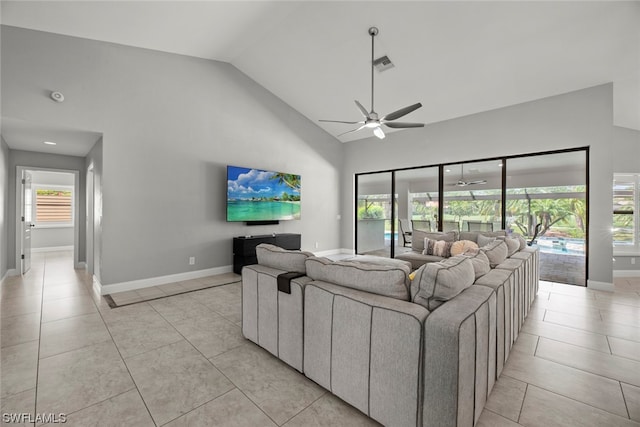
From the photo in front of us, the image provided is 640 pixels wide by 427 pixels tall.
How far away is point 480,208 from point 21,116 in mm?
7528

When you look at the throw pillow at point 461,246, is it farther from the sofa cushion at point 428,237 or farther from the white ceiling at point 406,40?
the white ceiling at point 406,40

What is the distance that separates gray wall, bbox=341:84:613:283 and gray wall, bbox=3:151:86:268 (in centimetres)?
674

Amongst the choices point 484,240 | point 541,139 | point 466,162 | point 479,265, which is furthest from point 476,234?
point 479,265

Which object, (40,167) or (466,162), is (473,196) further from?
(40,167)

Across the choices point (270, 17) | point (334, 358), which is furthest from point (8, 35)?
point (334, 358)

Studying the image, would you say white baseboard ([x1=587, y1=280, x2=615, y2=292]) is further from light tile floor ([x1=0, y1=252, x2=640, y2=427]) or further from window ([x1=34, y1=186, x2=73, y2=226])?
window ([x1=34, y1=186, x2=73, y2=226])

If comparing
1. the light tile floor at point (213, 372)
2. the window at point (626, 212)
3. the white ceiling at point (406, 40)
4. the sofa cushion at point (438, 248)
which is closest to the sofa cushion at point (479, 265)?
the light tile floor at point (213, 372)

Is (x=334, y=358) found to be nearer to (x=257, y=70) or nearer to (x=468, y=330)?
(x=468, y=330)

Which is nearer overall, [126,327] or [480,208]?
[126,327]

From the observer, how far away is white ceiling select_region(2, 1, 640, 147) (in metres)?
3.19

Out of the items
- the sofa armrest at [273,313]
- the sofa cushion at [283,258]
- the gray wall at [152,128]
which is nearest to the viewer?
the sofa armrest at [273,313]

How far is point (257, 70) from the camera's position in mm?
5176

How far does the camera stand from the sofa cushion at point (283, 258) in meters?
2.10

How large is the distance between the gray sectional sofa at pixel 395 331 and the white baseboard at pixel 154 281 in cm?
296
